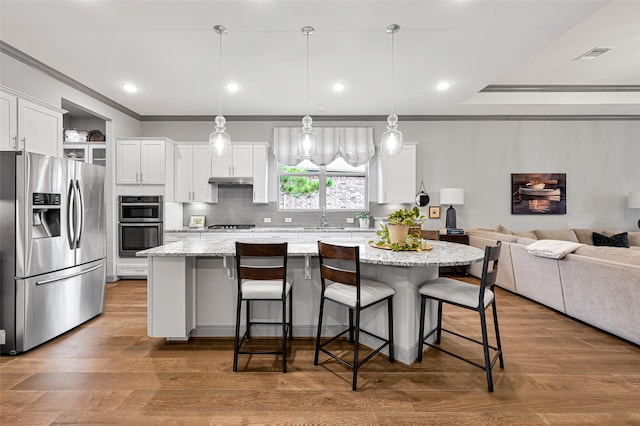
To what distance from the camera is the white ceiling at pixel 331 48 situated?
2424mm

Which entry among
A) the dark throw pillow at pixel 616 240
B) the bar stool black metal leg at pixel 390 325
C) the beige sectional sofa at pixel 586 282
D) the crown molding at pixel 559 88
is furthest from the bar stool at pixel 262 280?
the dark throw pillow at pixel 616 240

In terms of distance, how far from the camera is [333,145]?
5191mm

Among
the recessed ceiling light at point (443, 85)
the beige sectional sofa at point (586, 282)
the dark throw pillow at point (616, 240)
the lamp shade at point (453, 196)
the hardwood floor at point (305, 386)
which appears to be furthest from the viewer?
the lamp shade at point (453, 196)

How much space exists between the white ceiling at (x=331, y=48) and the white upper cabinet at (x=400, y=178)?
86 centimetres

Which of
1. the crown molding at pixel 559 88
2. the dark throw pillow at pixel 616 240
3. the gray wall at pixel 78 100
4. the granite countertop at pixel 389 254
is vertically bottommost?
the dark throw pillow at pixel 616 240

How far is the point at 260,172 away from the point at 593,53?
4.77m

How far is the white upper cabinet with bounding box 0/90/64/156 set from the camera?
2.78 meters

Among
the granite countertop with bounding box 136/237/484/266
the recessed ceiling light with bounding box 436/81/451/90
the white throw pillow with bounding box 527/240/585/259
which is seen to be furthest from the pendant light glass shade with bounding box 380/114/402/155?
the white throw pillow with bounding box 527/240/585/259

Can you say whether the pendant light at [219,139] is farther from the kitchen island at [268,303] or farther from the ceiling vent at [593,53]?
the ceiling vent at [593,53]

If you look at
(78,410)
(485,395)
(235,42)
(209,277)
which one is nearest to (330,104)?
(235,42)

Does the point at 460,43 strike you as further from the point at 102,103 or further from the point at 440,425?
the point at 102,103

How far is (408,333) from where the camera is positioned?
7.38ft

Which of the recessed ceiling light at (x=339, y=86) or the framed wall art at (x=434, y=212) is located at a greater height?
the recessed ceiling light at (x=339, y=86)

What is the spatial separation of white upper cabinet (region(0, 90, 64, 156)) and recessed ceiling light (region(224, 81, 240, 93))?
189 cm
